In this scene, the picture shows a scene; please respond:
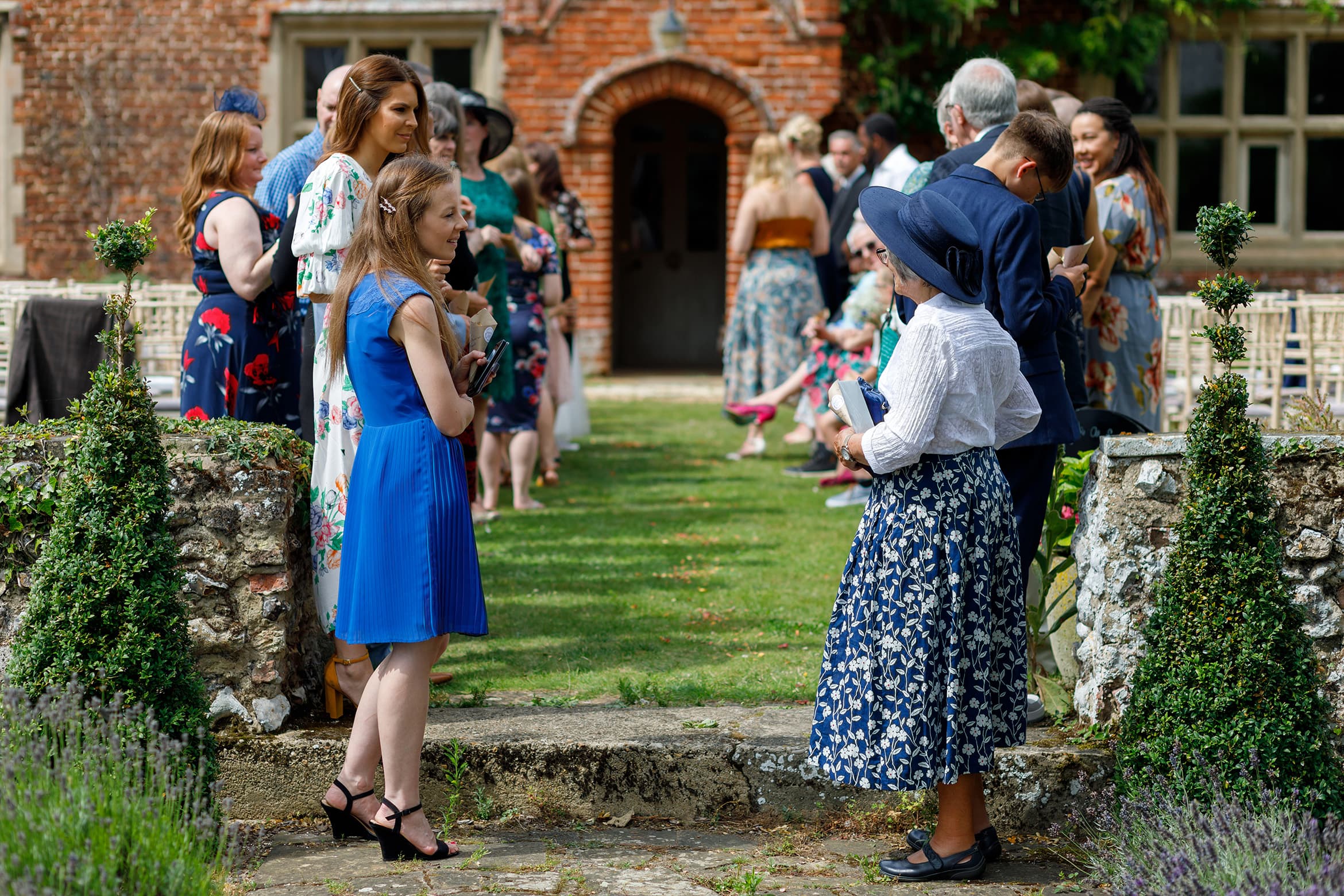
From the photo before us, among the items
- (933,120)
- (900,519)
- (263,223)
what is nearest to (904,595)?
(900,519)

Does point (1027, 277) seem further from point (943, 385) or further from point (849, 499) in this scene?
point (849, 499)

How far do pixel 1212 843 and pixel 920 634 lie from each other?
0.75 metres

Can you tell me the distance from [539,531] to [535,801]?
3250mm

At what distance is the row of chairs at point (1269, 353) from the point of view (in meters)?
7.57

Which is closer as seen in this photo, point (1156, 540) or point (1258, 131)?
point (1156, 540)

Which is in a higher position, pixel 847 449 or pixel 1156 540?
pixel 847 449

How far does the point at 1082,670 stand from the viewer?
13.1 ft

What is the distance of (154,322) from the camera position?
27.5 ft

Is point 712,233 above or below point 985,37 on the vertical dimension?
below

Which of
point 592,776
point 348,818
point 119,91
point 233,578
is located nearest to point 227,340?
point 233,578

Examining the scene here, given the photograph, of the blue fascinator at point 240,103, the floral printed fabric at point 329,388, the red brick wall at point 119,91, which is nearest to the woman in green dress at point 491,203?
the blue fascinator at point 240,103

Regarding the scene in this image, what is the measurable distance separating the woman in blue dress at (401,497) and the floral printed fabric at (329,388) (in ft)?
1.48

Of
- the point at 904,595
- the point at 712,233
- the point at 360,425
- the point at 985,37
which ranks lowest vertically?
the point at 904,595

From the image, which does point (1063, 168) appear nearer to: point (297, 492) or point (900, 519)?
point (900, 519)
